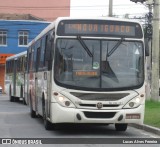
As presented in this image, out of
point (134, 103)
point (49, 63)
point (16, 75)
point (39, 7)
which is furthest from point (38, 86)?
point (39, 7)

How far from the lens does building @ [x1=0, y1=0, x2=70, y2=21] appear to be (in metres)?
71.6

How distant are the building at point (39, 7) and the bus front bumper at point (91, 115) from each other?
58.3 m

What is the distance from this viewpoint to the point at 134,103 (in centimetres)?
1409

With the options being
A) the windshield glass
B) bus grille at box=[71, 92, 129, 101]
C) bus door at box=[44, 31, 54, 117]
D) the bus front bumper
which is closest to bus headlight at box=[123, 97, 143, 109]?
the bus front bumper

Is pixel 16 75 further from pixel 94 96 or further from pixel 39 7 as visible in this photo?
pixel 39 7

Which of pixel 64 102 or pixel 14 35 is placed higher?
pixel 14 35

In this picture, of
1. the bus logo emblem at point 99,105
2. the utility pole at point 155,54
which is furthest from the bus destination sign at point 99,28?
the utility pole at point 155,54

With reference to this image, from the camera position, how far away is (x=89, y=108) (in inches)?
545

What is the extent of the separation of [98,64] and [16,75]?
1943 centimetres

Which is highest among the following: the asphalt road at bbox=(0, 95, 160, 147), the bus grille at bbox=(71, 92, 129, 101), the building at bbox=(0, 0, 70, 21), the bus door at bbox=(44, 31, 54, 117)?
the building at bbox=(0, 0, 70, 21)

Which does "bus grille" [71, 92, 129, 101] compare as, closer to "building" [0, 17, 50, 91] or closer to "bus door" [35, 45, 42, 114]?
"bus door" [35, 45, 42, 114]

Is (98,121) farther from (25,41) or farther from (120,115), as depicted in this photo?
(25,41)

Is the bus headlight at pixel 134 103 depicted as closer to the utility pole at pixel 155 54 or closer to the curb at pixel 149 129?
the curb at pixel 149 129

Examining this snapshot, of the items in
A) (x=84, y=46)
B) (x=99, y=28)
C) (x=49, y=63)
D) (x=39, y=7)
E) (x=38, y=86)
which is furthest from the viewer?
(x=39, y=7)
